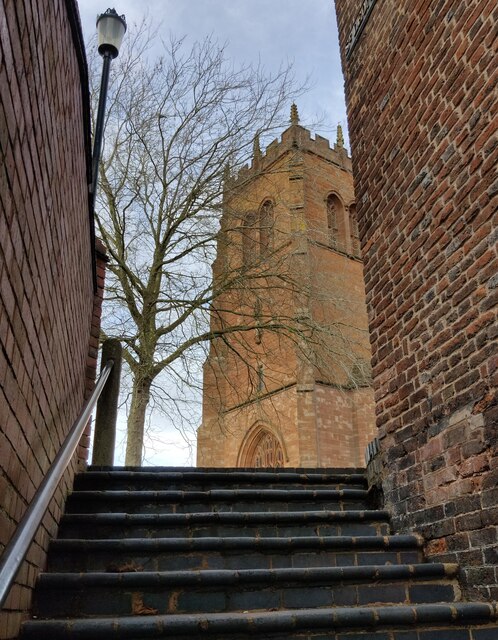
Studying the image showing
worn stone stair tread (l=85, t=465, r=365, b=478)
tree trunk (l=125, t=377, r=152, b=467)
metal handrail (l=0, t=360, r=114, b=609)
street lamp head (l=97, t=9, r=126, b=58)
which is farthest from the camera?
tree trunk (l=125, t=377, r=152, b=467)

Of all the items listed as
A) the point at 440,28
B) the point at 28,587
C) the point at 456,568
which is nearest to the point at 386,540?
the point at 456,568

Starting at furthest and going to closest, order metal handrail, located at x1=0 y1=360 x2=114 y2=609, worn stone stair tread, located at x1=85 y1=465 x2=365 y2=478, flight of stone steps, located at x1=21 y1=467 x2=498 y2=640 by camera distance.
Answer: worn stone stair tread, located at x1=85 y1=465 x2=365 y2=478 → flight of stone steps, located at x1=21 y1=467 x2=498 y2=640 → metal handrail, located at x1=0 y1=360 x2=114 y2=609

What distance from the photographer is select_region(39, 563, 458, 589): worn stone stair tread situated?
2.72 metres

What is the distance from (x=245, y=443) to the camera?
18.8m

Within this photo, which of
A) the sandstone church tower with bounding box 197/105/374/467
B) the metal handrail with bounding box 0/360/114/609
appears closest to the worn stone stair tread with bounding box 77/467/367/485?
the metal handrail with bounding box 0/360/114/609

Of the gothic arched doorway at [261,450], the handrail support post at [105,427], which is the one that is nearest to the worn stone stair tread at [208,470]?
the handrail support post at [105,427]

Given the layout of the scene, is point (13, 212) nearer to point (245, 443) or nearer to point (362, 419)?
point (362, 419)

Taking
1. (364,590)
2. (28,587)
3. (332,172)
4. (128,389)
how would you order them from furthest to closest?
(332,172) → (128,389) → (364,590) → (28,587)

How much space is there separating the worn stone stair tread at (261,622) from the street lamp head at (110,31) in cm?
464

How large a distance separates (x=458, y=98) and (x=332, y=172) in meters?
20.2

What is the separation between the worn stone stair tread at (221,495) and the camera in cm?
369

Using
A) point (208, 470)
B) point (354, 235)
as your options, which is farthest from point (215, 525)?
point (354, 235)

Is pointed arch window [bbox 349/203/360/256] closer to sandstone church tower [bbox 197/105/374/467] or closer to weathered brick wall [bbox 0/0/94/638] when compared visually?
sandstone church tower [bbox 197/105/374/467]

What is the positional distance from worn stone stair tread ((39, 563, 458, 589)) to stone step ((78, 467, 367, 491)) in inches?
46.4
